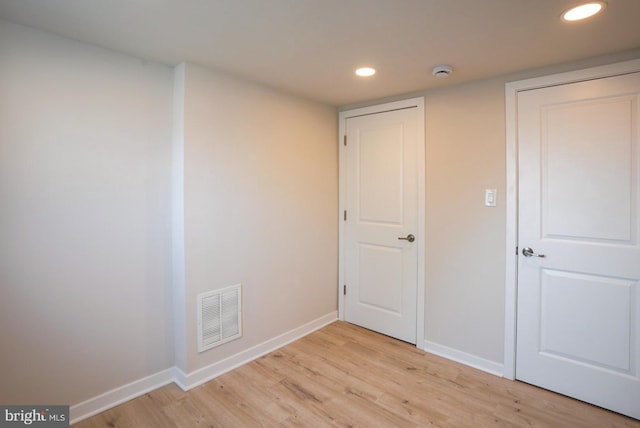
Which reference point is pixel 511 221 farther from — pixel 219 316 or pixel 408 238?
pixel 219 316

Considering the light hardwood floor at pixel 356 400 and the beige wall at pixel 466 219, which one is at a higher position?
the beige wall at pixel 466 219

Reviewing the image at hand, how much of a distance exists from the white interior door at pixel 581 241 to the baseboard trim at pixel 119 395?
2.53 meters

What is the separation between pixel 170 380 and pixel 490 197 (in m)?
2.67

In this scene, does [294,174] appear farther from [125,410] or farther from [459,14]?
[125,410]

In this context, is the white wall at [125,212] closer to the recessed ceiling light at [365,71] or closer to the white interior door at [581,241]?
the recessed ceiling light at [365,71]

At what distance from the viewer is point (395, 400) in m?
2.19

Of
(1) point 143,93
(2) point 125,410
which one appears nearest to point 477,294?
(2) point 125,410

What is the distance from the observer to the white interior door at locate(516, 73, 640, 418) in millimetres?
2031

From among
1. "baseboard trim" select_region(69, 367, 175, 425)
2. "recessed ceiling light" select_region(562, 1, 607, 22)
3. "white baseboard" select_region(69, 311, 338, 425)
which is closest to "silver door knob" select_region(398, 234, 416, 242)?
"white baseboard" select_region(69, 311, 338, 425)

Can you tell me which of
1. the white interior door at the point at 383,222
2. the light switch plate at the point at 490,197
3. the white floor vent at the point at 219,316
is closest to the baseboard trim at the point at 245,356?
the white floor vent at the point at 219,316

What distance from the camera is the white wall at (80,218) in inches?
69.8

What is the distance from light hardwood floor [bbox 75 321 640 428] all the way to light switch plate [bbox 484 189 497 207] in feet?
4.18

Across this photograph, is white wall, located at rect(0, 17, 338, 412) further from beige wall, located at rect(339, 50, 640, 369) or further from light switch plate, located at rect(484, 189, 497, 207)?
light switch plate, located at rect(484, 189, 497, 207)

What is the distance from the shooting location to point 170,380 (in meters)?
2.38
